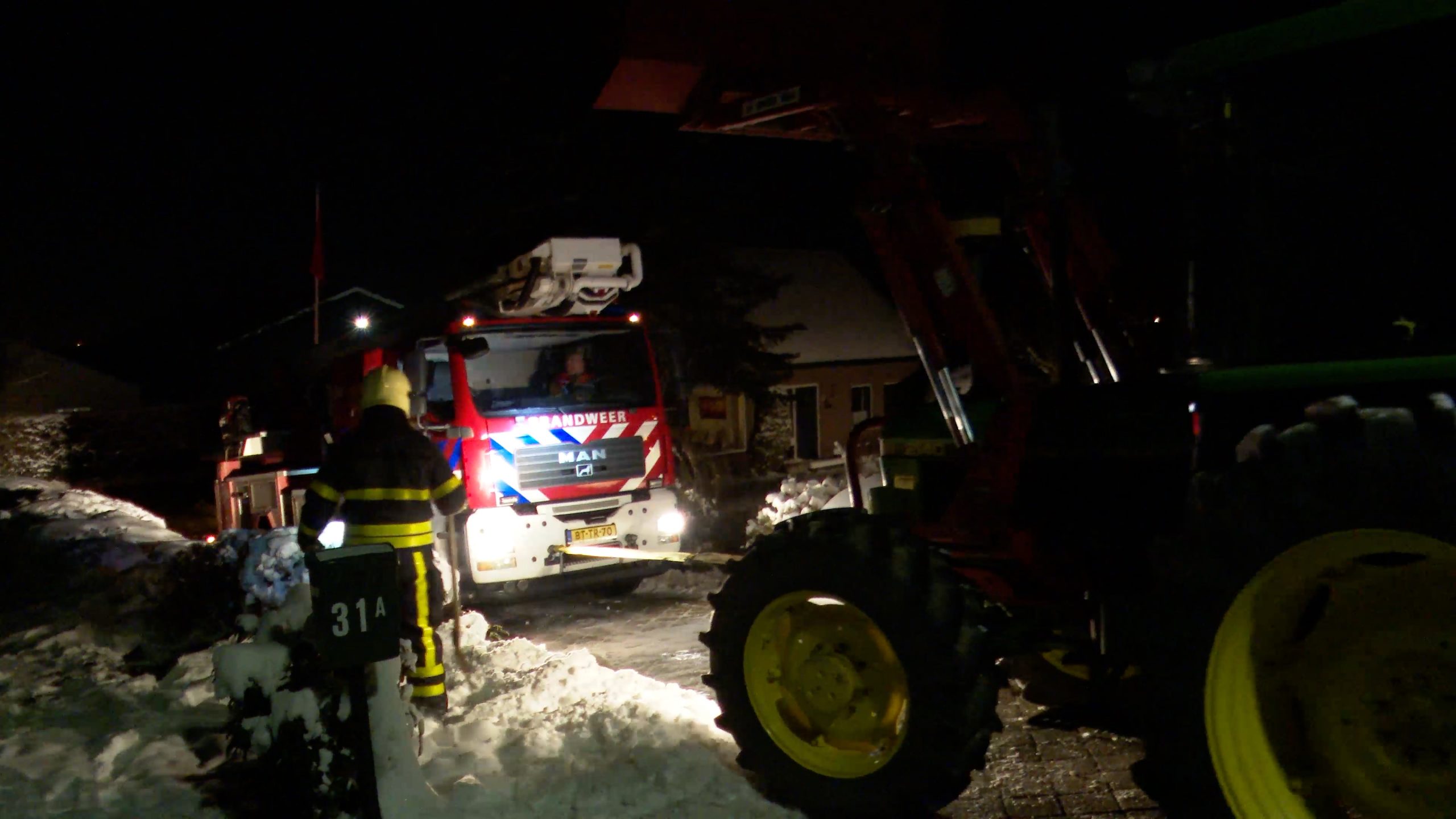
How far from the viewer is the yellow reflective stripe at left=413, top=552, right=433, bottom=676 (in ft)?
18.2

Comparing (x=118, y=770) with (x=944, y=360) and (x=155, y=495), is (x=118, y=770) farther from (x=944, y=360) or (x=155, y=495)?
(x=155, y=495)

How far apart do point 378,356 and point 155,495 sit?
57.9 ft

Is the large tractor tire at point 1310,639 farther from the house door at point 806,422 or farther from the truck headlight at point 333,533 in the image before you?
the house door at point 806,422

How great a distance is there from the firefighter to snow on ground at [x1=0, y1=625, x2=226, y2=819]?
1091mm

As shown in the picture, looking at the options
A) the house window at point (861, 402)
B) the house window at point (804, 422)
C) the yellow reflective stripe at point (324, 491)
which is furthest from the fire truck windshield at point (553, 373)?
the house window at point (861, 402)

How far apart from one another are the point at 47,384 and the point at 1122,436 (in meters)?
34.4

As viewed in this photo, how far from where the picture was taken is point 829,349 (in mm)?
24391

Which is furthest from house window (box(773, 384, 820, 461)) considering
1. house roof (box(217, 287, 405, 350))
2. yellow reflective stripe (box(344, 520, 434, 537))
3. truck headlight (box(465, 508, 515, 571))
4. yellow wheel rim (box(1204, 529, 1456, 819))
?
yellow wheel rim (box(1204, 529, 1456, 819))

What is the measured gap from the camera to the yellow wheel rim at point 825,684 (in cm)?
441

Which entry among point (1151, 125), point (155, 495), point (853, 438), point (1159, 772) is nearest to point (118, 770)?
point (853, 438)

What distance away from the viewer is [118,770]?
15.4 ft

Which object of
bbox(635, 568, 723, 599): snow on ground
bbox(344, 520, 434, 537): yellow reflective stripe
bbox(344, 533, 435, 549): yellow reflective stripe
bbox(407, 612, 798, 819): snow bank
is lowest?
bbox(635, 568, 723, 599): snow on ground

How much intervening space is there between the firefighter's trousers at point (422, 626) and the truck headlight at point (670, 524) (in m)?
4.17

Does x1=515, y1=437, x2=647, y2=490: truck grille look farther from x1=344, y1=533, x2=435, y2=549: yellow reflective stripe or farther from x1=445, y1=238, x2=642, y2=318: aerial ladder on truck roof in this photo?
x1=344, y1=533, x2=435, y2=549: yellow reflective stripe
